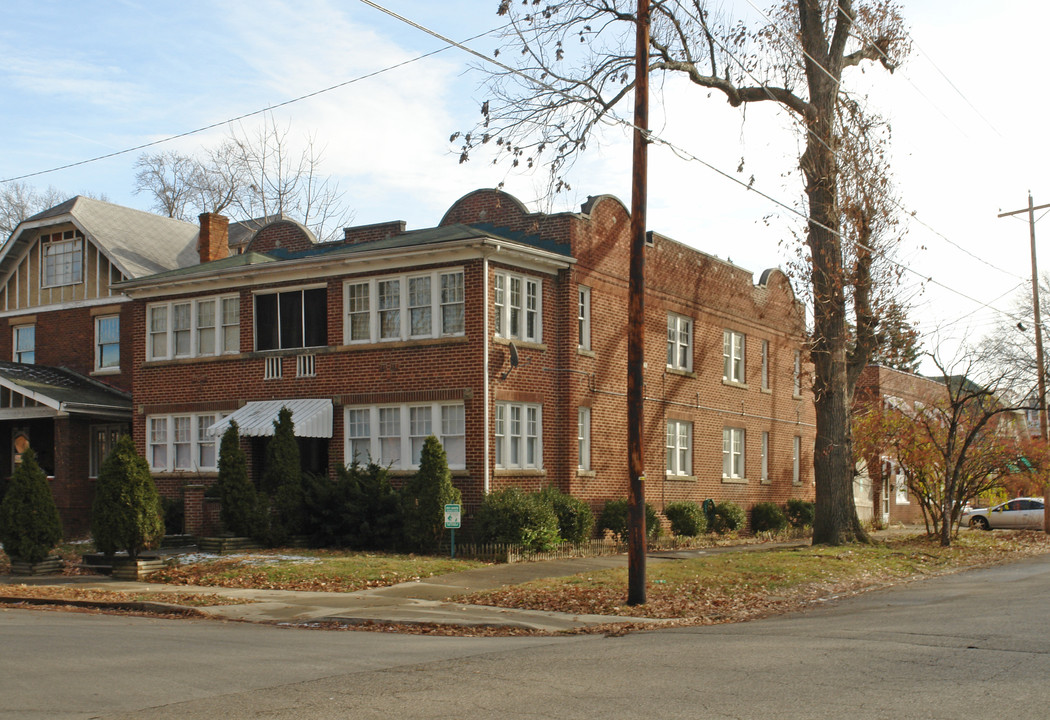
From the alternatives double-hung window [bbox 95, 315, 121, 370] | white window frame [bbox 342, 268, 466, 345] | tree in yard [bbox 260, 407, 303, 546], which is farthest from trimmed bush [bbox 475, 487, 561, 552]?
double-hung window [bbox 95, 315, 121, 370]

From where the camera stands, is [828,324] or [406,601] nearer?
[406,601]

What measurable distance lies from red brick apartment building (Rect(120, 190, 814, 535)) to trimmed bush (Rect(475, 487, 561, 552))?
3.71 ft

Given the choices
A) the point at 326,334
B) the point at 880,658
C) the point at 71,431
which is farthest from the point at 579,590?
the point at 71,431

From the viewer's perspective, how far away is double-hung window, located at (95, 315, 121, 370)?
Result: 31.7 metres

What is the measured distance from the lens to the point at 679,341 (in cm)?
3002

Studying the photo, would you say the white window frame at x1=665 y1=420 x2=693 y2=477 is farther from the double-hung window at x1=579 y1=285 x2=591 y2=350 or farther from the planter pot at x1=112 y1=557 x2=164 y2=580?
the planter pot at x1=112 y1=557 x2=164 y2=580

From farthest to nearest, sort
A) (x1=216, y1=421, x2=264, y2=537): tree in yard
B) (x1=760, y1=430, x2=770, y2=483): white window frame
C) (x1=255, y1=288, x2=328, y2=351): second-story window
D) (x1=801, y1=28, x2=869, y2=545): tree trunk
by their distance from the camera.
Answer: (x1=760, y1=430, x2=770, y2=483): white window frame → (x1=255, y1=288, x2=328, y2=351): second-story window → (x1=801, y1=28, x2=869, y2=545): tree trunk → (x1=216, y1=421, x2=264, y2=537): tree in yard

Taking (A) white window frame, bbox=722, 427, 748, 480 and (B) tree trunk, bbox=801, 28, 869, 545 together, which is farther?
(A) white window frame, bbox=722, 427, 748, 480

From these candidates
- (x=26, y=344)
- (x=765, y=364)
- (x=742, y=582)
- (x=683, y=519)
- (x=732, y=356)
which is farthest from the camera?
(x=765, y=364)

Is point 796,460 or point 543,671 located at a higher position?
point 796,460

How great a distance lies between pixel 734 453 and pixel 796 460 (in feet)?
17.5

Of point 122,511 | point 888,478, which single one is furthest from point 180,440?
point 888,478

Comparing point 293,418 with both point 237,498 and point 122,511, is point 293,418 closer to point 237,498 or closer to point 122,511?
point 237,498

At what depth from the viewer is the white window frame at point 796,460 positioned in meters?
36.6
